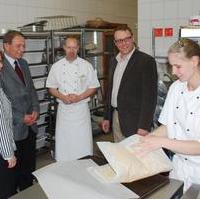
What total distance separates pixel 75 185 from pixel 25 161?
154 centimetres

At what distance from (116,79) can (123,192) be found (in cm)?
145

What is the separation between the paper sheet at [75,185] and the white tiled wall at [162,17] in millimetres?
1950

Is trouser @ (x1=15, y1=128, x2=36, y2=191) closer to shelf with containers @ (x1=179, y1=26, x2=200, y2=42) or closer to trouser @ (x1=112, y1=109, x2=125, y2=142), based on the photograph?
trouser @ (x1=112, y1=109, x2=125, y2=142)

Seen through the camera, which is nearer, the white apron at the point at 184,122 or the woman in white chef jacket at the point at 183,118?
the woman in white chef jacket at the point at 183,118

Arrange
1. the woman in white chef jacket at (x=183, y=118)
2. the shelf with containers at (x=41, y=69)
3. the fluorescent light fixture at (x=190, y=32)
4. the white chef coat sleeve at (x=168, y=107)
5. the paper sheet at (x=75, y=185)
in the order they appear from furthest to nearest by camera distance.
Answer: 1. the shelf with containers at (x=41, y=69)
2. the fluorescent light fixture at (x=190, y=32)
3. the white chef coat sleeve at (x=168, y=107)
4. the woman in white chef jacket at (x=183, y=118)
5. the paper sheet at (x=75, y=185)

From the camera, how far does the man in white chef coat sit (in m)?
2.78

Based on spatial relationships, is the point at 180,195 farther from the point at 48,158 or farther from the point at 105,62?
the point at 105,62

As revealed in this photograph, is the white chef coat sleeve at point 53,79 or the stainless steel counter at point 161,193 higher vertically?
the white chef coat sleeve at point 53,79

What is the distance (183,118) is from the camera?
136cm

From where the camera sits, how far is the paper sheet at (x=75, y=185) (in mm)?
941

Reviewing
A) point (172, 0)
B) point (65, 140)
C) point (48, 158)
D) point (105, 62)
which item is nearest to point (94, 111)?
point (105, 62)

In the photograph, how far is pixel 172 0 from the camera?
271 cm

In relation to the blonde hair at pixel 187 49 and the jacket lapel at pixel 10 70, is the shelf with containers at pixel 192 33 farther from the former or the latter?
the jacket lapel at pixel 10 70

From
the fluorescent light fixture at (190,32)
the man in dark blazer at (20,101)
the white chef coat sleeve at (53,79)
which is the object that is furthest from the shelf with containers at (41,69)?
the fluorescent light fixture at (190,32)
